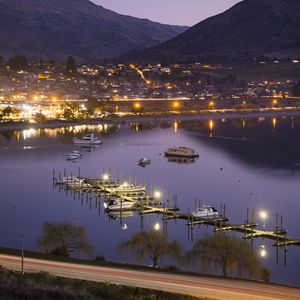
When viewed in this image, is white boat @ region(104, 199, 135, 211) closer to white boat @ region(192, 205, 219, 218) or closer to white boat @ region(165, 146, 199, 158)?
white boat @ region(192, 205, 219, 218)

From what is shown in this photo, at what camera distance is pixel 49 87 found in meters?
87.1

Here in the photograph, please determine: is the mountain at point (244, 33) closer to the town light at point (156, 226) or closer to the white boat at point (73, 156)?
the white boat at point (73, 156)

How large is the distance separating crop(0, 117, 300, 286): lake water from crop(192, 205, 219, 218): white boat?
53 cm

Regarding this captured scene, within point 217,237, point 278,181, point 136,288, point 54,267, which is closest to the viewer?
point 136,288

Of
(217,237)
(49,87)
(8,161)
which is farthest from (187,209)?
(49,87)

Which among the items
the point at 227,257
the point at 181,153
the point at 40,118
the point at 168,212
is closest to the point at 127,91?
the point at 40,118

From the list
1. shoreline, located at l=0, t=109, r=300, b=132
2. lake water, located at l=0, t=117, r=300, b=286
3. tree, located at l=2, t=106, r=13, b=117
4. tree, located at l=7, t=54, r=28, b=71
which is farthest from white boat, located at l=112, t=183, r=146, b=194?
tree, located at l=7, t=54, r=28, b=71

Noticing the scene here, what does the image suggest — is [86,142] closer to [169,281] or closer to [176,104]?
[169,281]

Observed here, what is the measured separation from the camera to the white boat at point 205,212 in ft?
65.0

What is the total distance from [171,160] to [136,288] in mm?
25381

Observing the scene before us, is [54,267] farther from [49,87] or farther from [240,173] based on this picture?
[49,87]

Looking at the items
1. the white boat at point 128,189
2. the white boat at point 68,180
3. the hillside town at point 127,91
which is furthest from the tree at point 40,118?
the white boat at point 128,189

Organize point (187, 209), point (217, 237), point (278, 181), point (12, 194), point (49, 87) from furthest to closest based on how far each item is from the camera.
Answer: point (49, 87) < point (278, 181) < point (12, 194) < point (187, 209) < point (217, 237)

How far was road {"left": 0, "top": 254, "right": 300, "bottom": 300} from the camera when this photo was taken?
1025cm
